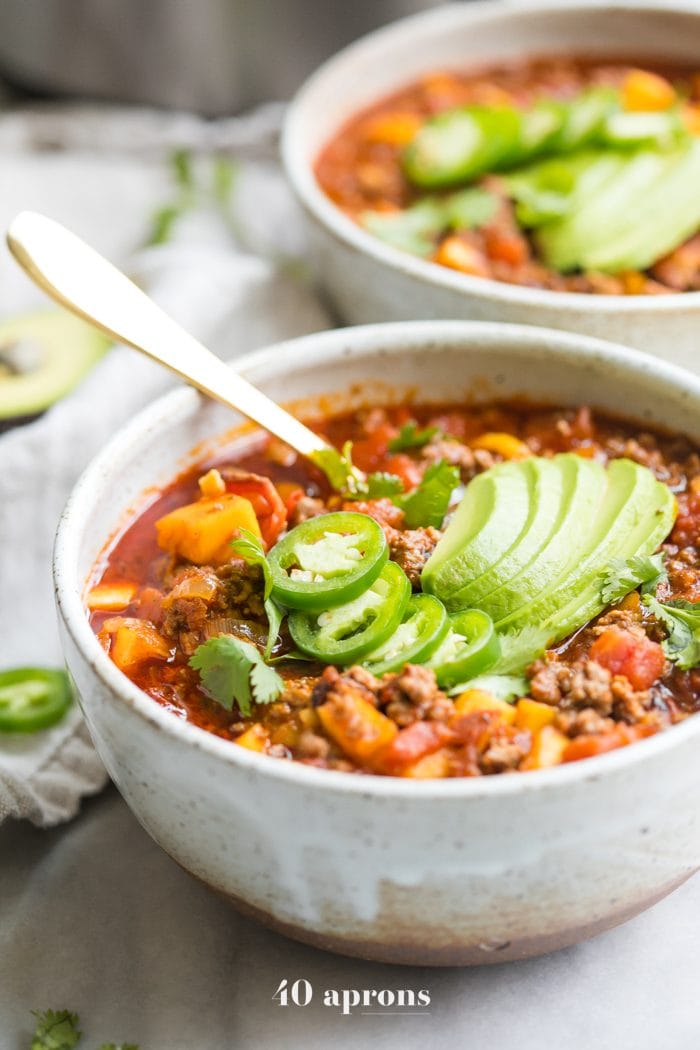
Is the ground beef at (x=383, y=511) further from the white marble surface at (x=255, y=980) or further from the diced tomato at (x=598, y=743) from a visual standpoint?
the white marble surface at (x=255, y=980)

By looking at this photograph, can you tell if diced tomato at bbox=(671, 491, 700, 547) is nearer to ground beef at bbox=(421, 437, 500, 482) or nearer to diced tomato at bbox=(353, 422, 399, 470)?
ground beef at bbox=(421, 437, 500, 482)

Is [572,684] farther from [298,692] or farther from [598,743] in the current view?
[298,692]

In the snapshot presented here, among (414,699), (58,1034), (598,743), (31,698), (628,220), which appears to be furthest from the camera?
(628,220)

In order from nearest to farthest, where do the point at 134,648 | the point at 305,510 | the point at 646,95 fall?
the point at 134,648, the point at 305,510, the point at 646,95

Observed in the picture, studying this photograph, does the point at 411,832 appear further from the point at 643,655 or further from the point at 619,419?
the point at 619,419

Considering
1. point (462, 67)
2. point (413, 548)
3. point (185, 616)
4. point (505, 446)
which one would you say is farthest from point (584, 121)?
point (185, 616)

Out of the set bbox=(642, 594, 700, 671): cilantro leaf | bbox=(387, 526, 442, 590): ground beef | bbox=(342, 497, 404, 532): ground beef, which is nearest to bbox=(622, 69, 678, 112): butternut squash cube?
bbox=(342, 497, 404, 532): ground beef

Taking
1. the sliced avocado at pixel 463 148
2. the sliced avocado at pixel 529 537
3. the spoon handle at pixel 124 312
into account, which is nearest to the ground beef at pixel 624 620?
the sliced avocado at pixel 529 537
